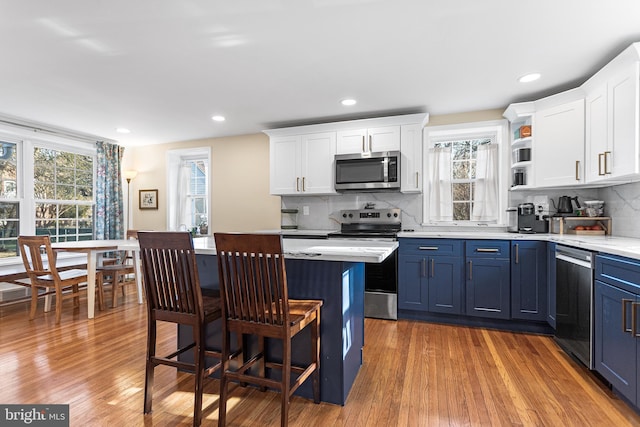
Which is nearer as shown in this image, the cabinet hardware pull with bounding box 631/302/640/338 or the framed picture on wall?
the cabinet hardware pull with bounding box 631/302/640/338

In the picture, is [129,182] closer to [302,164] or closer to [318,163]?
[302,164]

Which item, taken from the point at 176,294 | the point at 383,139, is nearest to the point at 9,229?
the point at 176,294

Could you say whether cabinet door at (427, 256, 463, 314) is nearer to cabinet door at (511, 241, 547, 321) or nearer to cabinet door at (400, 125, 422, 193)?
cabinet door at (511, 241, 547, 321)

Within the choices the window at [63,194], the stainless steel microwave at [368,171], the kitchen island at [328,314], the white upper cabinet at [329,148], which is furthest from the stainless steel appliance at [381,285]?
the window at [63,194]

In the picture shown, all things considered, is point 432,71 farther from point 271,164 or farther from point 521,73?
point 271,164

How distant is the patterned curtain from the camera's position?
5035 millimetres

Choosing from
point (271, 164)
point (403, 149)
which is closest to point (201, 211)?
point (271, 164)

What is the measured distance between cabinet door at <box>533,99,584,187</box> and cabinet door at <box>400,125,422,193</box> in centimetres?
111

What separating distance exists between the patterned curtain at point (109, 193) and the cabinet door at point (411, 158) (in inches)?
173

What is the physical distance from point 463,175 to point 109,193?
5.15 meters

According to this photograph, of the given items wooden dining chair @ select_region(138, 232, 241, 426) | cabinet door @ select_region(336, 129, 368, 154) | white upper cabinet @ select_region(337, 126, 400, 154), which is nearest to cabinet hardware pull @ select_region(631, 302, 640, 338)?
wooden dining chair @ select_region(138, 232, 241, 426)

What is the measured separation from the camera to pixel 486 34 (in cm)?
222

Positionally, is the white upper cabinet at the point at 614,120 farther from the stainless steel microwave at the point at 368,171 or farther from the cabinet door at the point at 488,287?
the stainless steel microwave at the point at 368,171

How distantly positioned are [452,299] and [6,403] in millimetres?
3437
